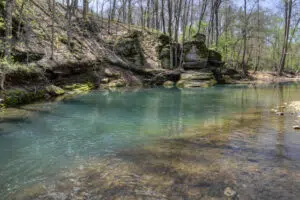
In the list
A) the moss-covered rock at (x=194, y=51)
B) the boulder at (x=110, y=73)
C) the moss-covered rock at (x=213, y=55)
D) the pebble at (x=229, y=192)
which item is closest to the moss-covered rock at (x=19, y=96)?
the boulder at (x=110, y=73)

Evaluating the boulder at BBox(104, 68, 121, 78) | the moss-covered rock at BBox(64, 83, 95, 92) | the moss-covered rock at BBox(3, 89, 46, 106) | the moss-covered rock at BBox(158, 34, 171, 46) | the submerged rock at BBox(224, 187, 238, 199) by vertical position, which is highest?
the moss-covered rock at BBox(158, 34, 171, 46)

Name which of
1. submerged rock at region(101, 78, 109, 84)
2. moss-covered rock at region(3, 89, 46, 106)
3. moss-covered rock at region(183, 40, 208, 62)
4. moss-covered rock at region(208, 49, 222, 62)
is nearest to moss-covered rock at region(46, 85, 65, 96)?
moss-covered rock at region(3, 89, 46, 106)

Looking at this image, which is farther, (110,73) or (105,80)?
(110,73)

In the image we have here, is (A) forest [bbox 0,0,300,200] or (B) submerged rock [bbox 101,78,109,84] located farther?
(B) submerged rock [bbox 101,78,109,84]

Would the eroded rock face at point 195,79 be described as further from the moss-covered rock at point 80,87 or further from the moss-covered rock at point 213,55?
the moss-covered rock at point 80,87

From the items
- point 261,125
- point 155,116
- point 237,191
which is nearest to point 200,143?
point 237,191

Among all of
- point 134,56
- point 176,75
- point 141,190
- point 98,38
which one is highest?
point 98,38

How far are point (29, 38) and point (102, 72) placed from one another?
794cm

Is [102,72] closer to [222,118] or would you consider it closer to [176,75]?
[176,75]

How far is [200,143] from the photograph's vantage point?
6.84 metres

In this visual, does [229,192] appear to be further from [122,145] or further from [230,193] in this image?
[122,145]

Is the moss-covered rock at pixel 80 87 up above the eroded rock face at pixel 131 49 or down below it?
below

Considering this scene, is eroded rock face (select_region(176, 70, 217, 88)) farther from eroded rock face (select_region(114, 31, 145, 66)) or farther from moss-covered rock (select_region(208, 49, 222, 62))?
eroded rock face (select_region(114, 31, 145, 66))

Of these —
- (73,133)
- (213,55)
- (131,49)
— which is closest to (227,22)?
(213,55)
